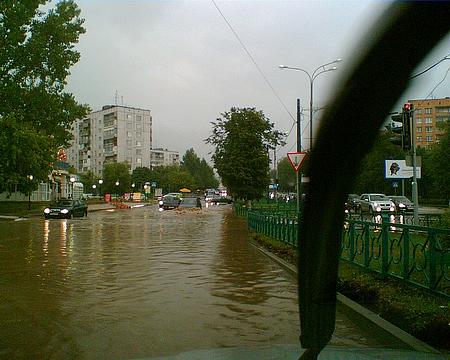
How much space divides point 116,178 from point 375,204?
61751 mm

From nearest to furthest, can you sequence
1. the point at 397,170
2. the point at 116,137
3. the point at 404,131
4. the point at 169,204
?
the point at 404,131 → the point at 397,170 → the point at 169,204 → the point at 116,137

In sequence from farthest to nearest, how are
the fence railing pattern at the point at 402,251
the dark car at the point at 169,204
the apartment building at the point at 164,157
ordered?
the apartment building at the point at 164,157, the dark car at the point at 169,204, the fence railing pattern at the point at 402,251

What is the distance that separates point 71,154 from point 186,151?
4767 cm

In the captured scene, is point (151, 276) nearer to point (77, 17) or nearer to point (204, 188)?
point (77, 17)

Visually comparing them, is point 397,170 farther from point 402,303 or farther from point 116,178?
point 116,178

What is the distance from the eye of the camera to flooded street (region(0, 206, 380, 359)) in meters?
6.13

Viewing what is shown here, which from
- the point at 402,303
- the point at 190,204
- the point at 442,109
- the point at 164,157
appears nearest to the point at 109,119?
the point at 164,157

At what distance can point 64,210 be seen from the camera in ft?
129

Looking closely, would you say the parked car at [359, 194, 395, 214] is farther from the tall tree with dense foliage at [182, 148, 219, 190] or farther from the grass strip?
the tall tree with dense foliage at [182, 148, 219, 190]

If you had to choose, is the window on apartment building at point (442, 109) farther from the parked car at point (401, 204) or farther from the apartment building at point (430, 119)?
the parked car at point (401, 204)

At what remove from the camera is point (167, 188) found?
125 meters

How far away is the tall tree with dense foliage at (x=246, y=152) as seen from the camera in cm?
3656

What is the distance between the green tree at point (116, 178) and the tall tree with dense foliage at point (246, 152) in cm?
5984

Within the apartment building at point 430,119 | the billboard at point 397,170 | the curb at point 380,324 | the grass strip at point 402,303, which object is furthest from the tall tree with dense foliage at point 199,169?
the curb at point 380,324
